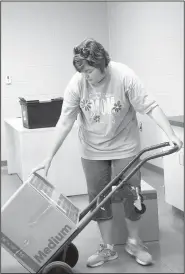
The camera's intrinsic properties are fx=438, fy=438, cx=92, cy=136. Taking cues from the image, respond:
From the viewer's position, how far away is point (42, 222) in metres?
2.11

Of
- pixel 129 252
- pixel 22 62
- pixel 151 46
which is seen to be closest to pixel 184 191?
pixel 129 252

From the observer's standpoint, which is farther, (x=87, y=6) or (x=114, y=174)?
(x=87, y=6)

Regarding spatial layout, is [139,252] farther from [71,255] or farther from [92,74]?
[92,74]

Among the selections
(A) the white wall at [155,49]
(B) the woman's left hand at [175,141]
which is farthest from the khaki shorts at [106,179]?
(A) the white wall at [155,49]

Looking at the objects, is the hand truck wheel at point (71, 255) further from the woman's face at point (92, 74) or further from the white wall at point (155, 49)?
the white wall at point (155, 49)

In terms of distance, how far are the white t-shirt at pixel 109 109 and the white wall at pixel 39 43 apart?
10.5 feet

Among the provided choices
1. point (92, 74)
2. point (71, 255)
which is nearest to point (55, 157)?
point (71, 255)

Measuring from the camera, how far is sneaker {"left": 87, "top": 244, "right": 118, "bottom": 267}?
98.5 inches

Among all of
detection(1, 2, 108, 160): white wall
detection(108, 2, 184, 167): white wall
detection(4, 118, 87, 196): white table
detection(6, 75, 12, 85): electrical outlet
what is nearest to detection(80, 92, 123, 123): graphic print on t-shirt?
detection(4, 118, 87, 196): white table

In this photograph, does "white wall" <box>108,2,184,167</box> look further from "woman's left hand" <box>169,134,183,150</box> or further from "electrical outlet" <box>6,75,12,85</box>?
"woman's left hand" <box>169,134,183,150</box>

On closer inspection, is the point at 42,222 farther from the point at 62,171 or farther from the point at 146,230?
the point at 62,171

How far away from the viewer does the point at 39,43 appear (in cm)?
563

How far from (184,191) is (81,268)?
1.00 metres

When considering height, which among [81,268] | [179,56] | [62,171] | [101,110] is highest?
[179,56]
